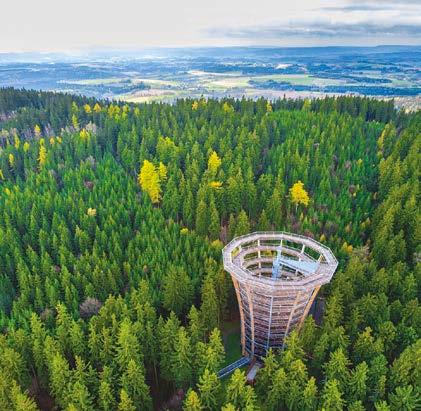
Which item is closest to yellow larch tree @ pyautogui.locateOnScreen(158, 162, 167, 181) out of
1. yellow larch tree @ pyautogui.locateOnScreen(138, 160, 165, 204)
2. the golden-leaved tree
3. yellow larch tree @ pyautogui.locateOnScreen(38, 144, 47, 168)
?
the golden-leaved tree

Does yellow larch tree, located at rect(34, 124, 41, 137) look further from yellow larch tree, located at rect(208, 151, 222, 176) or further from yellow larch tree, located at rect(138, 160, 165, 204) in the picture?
yellow larch tree, located at rect(208, 151, 222, 176)

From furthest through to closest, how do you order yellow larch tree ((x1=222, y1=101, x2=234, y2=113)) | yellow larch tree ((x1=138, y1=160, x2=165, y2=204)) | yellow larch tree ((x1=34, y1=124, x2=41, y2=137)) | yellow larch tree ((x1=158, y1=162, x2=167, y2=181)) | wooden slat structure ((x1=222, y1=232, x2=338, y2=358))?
yellow larch tree ((x1=222, y1=101, x2=234, y2=113))
yellow larch tree ((x1=34, y1=124, x2=41, y2=137))
yellow larch tree ((x1=158, y1=162, x2=167, y2=181))
yellow larch tree ((x1=138, y1=160, x2=165, y2=204))
wooden slat structure ((x1=222, y1=232, x2=338, y2=358))

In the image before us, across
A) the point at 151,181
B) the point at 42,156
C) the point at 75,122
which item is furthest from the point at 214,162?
the point at 75,122

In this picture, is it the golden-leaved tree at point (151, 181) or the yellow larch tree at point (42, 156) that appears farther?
the yellow larch tree at point (42, 156)

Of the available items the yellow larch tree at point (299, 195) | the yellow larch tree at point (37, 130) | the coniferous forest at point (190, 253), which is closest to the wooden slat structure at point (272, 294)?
the coniferous forest at point (190, 253)

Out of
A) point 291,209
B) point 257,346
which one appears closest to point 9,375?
point 257,346

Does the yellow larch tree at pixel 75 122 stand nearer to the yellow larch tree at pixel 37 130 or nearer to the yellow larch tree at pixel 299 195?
the yellow larch tree at pixel 37 130

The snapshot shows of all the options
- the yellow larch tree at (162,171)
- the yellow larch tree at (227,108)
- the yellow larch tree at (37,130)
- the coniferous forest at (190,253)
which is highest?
the yellow larch tree at (227,108)

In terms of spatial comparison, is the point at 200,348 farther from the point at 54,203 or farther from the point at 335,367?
the point at 54,203
